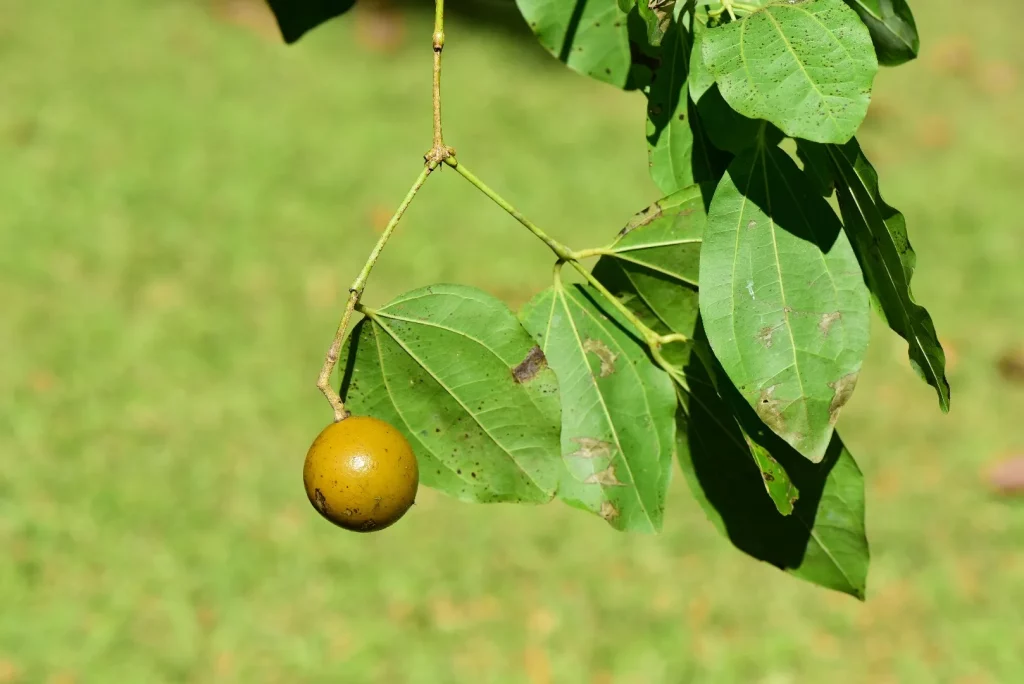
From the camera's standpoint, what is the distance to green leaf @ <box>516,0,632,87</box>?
0.97 m

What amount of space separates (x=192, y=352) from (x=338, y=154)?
1.39 meters

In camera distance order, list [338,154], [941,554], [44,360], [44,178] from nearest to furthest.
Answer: [941,554] → [44,360] → [44,178] → [338,154]

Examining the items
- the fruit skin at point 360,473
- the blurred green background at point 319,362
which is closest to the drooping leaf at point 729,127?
the fruit skin at point 360,473

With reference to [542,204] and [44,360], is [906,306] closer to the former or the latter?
[44,360]

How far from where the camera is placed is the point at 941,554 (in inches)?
120

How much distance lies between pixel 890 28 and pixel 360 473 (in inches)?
22.2

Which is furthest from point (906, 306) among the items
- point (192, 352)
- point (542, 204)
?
point (542, 204)

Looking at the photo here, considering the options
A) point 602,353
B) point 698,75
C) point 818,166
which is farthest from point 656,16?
point 602,353

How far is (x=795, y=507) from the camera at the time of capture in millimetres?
953

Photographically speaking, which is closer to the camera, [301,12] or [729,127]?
[729,127]

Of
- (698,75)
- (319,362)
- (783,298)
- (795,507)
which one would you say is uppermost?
(698,75)

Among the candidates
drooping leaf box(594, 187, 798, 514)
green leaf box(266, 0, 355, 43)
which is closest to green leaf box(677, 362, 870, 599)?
drooping leaf box(594, 187, 798, 514)

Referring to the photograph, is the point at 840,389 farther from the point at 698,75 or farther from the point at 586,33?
the point at 586,33

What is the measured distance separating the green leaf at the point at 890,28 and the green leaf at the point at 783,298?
0.50 ft
